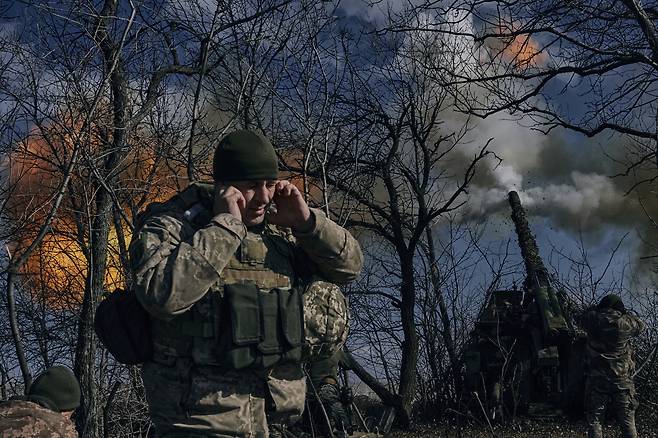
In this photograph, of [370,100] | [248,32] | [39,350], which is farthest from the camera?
[370,100]

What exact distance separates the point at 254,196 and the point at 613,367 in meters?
8.40

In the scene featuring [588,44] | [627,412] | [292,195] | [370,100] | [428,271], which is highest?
[370,100]

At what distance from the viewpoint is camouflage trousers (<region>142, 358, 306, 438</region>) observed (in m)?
3.09

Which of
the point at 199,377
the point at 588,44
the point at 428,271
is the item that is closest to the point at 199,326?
the point at 199,377

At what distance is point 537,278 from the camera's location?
14.1m

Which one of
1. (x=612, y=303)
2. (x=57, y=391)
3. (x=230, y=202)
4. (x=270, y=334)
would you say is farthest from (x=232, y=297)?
(x=612, y=303)

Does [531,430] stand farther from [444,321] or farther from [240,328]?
[240,328]

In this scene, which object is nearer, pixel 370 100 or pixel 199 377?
pixel 199 377

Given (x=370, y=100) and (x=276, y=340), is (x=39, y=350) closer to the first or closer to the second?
(x=370, y=100)

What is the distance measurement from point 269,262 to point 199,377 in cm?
57

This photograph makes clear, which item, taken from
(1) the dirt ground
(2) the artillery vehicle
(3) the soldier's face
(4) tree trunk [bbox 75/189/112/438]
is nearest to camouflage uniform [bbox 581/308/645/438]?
(1) the dirt ground

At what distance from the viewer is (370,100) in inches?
537

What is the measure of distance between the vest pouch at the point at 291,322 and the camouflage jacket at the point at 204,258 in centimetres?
12

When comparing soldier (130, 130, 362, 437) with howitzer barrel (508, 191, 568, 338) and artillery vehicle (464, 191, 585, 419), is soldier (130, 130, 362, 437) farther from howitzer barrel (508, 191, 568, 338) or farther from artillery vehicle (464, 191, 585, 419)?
artillery vehicle (464, 191, 585, 419)
